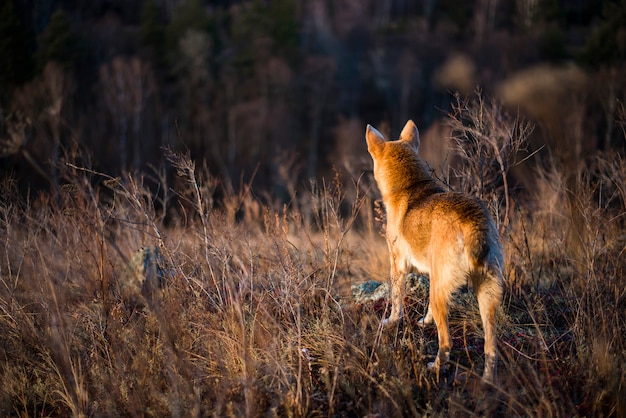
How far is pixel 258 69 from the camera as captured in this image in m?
48.1

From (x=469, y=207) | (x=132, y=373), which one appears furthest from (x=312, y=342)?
(x=469, y=207)

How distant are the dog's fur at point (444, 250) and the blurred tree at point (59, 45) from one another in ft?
131

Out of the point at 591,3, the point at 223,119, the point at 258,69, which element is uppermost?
the point at 591,3

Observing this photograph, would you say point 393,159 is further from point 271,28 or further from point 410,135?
point 271,28

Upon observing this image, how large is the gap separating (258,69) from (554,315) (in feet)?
152

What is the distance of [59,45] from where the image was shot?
38281mm

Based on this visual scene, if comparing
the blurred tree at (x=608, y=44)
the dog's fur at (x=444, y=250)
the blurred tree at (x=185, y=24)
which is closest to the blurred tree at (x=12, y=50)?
the blurred tree at (x=185, y=24)

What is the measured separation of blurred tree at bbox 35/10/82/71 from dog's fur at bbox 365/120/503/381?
40.0 meters

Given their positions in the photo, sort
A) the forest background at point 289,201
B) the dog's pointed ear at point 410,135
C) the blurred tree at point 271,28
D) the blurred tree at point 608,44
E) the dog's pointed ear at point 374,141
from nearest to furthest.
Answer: the forest background at point 289,201 → the dog's pointed ear at point 374,141 → the dog's pointed ear at point 410,135 → the blurred tree at point 608,44 → the blurred tree at point 271,28

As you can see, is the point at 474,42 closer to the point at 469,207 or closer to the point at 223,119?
the point at 223,119

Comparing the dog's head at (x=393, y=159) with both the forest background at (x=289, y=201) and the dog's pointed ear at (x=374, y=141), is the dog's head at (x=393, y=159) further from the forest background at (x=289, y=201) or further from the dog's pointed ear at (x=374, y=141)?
the forest background at (x=289, y=201)

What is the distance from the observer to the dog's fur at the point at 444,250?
3.42 meters

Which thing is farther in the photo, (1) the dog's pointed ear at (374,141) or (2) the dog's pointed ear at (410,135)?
(2) the dog's pointed ear at (410,135)

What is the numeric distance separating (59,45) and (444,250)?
42349mm
